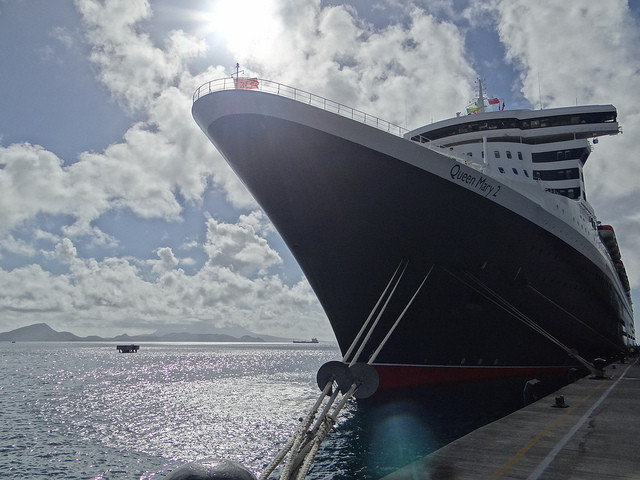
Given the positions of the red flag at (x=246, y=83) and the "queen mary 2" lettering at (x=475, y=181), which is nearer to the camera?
the red flag at (x=246, y=83)

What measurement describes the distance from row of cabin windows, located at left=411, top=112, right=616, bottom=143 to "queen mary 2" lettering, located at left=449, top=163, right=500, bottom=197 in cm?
946

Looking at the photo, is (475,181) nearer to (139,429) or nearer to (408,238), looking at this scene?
(408,238)

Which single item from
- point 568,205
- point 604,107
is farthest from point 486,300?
point 604,107

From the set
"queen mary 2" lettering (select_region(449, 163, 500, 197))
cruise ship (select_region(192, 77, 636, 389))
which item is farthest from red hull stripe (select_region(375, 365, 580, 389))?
"queen mary 2" lettering (select_region(449, 163, 500, 197))

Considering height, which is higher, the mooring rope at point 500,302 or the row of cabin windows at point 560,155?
the row of cabin windows at point 560,155

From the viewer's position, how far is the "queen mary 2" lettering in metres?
14.1

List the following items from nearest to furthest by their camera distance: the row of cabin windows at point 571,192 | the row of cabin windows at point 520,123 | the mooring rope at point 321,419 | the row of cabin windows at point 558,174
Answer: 1. the mooring rope at point 321,419
2. the row of cabin windows at point 520,123
3. the row of cabin windows at point 558,174
4. the row of cabin windows at point 571,192

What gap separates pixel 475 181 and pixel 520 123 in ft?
46.7

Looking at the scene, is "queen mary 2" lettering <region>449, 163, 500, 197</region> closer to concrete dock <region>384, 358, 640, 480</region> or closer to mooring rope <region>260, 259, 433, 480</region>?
concrete dock <region>384, 358, 640, 480</region>

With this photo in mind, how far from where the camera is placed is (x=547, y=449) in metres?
7.91

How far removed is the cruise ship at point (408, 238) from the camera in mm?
13242

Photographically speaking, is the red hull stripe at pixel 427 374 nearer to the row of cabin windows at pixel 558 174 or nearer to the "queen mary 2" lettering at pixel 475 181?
the "queen mary 2" lettering at pixel 475 181

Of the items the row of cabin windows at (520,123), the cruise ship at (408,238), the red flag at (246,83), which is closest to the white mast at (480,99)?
the row of cabin windows at (520,123)

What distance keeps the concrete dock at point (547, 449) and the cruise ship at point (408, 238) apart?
3197 mm
